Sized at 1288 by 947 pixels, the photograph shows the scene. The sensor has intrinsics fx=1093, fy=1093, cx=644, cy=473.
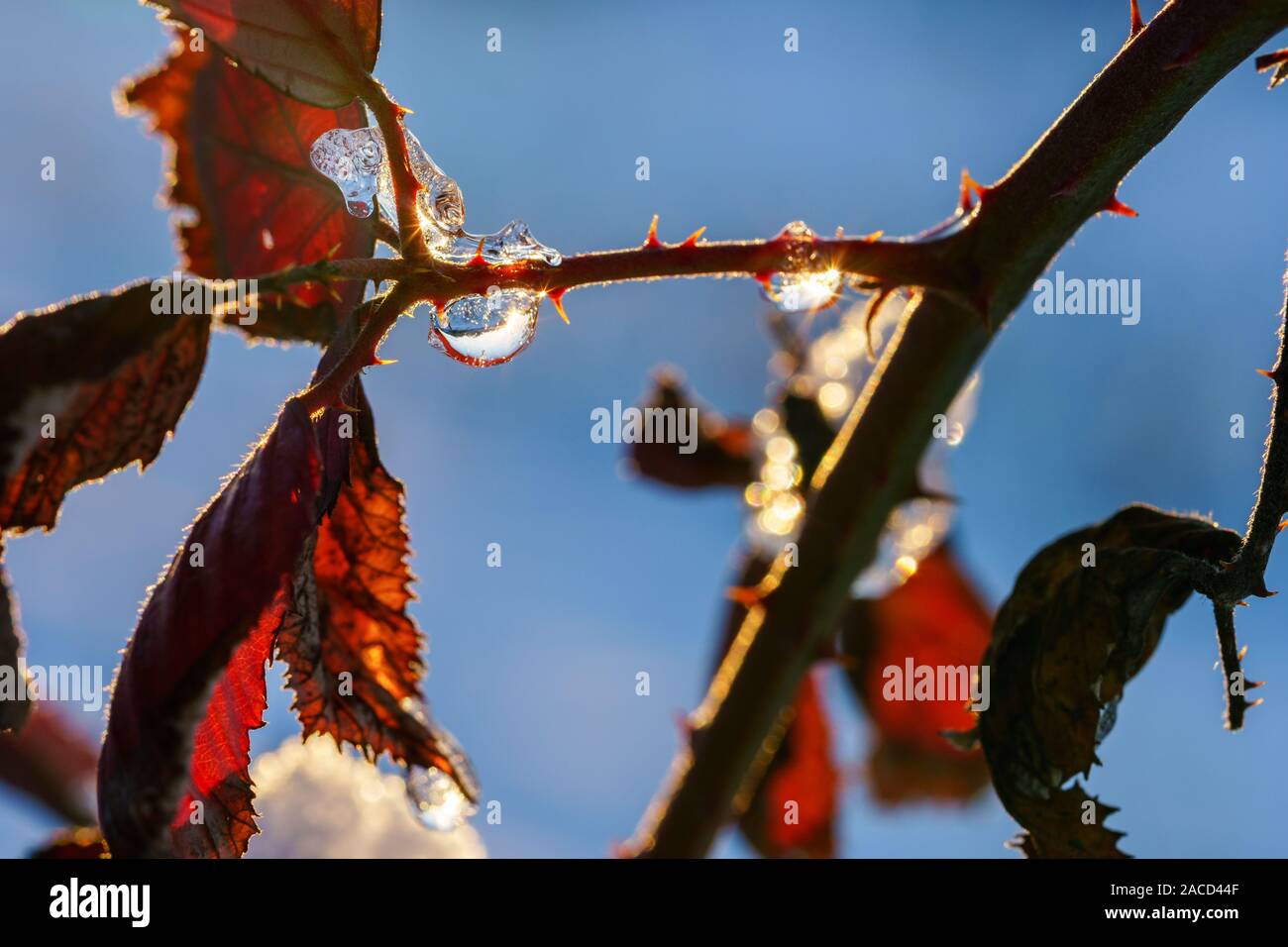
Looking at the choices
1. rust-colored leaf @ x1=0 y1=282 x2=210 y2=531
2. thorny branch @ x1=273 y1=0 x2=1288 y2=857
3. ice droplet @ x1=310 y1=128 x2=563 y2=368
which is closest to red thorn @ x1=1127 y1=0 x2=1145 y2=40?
thorny branch @ x1=273 y1=0 x2=1288 y2=857

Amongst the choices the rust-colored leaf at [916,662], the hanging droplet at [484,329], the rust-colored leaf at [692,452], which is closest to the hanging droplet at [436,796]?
the hanging droplet at [484,329]

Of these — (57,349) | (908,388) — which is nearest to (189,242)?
(57,349)

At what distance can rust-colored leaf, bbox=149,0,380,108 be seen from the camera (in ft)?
3.26

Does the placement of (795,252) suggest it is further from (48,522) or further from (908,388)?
(48,522)

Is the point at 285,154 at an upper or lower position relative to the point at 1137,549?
upper

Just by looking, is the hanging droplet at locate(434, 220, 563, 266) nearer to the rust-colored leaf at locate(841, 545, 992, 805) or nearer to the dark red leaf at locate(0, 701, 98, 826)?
the dark red leaf at locate(0, 701, 98, 826)

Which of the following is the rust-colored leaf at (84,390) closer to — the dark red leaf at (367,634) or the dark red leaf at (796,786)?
the dark red leaf at (367,634)

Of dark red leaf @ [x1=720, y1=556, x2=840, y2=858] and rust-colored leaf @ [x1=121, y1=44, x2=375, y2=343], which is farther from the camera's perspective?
dark red leaf @ [x1=720, y1=556, x2=840, y2=858]

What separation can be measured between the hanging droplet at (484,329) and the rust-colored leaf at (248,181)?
193 millimetres

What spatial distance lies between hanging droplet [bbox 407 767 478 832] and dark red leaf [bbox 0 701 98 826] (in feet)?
3.14

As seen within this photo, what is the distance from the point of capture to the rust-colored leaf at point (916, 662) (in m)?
2.53

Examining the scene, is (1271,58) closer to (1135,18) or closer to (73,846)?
(1135,18)
